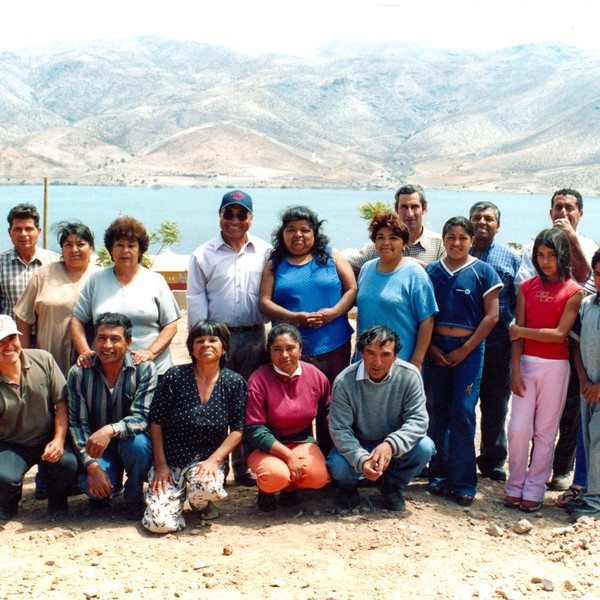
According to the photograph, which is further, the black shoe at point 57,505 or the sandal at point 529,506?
the sandal at point 529,506

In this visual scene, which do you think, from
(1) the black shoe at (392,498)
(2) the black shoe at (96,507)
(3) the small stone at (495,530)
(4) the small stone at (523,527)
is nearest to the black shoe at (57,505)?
(2) the black shoe at (96,507)

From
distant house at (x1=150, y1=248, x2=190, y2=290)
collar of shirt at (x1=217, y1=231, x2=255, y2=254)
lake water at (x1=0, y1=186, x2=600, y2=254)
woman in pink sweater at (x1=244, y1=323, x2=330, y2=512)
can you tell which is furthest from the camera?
lake water at (x1=0, y1=186, x2=600, y2=254)

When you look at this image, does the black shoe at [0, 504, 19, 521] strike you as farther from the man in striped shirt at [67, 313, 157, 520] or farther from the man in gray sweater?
the man in gray sweater

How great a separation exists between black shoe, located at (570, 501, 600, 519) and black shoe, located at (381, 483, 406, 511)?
1.05 meters

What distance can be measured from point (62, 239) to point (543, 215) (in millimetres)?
103697

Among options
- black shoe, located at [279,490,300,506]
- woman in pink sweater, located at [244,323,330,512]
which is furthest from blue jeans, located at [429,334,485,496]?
black shoe, located at [279,490,300,506]

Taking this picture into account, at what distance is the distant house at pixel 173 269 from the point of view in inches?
867

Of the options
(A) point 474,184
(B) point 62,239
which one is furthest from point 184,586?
(A) point 474,184

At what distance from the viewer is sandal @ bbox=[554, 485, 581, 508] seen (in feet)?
16.4

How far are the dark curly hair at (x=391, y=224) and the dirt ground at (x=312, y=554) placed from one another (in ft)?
5.59

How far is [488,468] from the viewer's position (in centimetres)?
569

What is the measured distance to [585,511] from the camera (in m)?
4.75

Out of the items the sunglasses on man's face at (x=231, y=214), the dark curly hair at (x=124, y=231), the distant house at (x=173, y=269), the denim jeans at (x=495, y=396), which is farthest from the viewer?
the distant house at (x=173, y=269)

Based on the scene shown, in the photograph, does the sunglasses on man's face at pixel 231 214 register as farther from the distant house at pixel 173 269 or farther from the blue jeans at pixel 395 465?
the distant house at pixel 173 269
